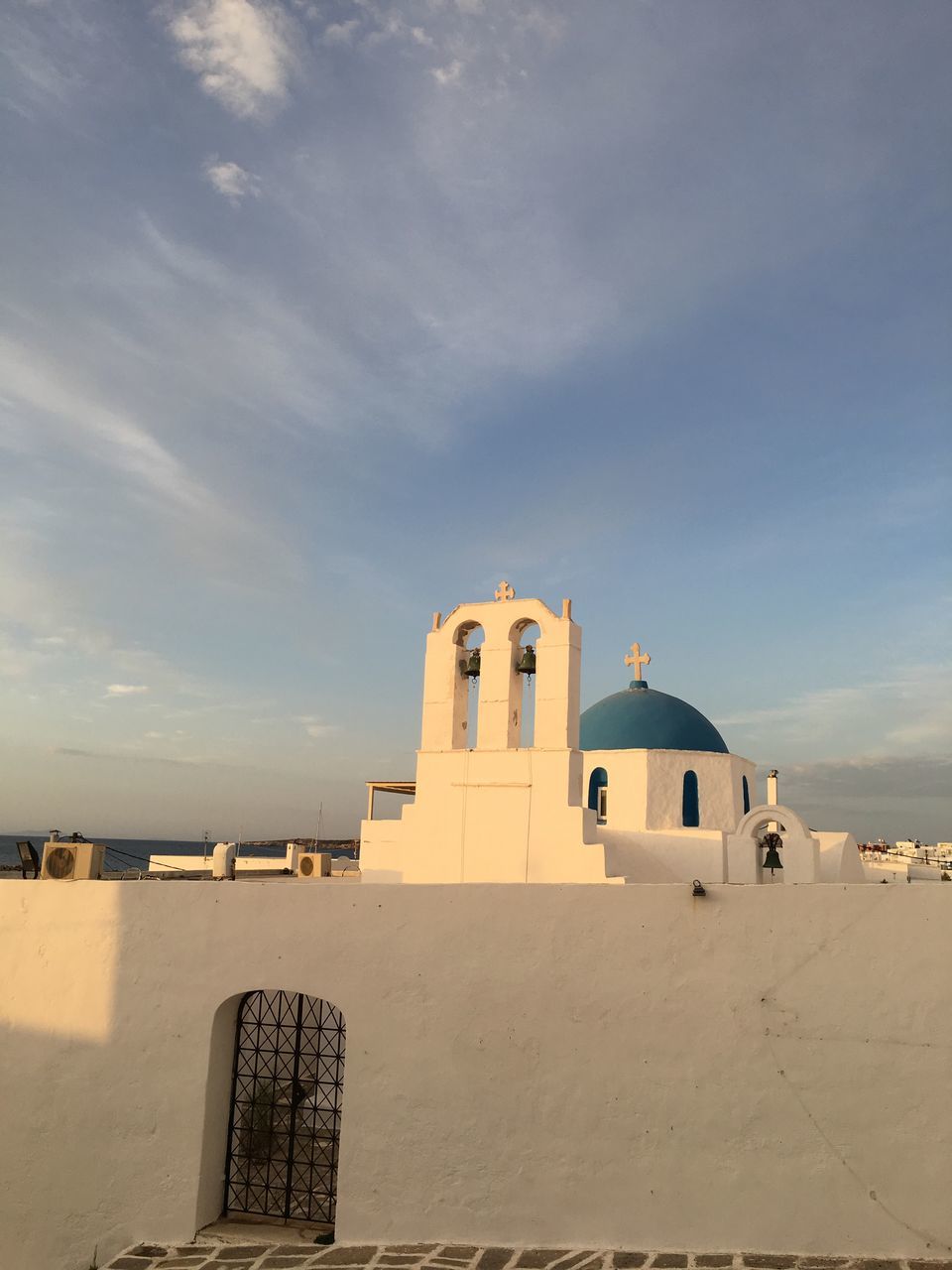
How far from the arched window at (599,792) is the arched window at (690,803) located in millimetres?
1333

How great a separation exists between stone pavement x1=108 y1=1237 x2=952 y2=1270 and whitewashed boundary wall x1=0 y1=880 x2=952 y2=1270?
0.10 metres

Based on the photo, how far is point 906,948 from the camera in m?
6.57

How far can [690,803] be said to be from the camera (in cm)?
1584

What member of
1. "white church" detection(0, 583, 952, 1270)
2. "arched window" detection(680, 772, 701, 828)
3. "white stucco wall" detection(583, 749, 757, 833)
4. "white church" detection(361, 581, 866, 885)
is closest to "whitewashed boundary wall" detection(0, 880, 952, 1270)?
"white church" detection(0, 583, 952, 1270)

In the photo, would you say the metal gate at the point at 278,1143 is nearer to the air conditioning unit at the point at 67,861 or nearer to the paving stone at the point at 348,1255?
the paving stone at the point at 348,1255

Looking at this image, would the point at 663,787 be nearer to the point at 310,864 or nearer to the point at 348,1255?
the point at 310,864

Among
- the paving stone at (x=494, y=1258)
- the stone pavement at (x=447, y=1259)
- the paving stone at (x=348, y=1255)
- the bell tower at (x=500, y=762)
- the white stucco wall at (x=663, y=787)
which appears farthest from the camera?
the white stucco wall at (x=663, y=787)

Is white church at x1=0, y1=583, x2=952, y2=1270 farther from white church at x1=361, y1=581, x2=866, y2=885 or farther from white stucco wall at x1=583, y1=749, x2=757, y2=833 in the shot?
white stucco wall at x1=583, y1=749, x2=757, y2=833

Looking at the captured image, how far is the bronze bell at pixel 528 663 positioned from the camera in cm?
1077

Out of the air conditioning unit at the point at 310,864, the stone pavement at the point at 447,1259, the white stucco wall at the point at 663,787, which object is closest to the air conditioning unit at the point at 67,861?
the stone pavement at the point at 447,1259

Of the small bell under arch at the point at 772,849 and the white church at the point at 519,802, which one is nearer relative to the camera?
the white church at the point at 519,802

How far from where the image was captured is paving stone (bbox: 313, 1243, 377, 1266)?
21.6 ft

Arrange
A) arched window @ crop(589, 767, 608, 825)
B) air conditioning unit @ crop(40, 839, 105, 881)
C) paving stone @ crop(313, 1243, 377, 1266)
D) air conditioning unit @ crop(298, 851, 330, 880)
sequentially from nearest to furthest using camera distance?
1. paving stone @ crop(313, 1243, 377, 1266)
2. air conditioning unit @ crop(40, 839, 105, 881)
3. air conditioning unit @ crop(298, 851, 330, 880)
4. arched window @ crop(589, 767, 608, 825)

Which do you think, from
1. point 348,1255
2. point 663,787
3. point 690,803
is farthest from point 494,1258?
point 690,803
